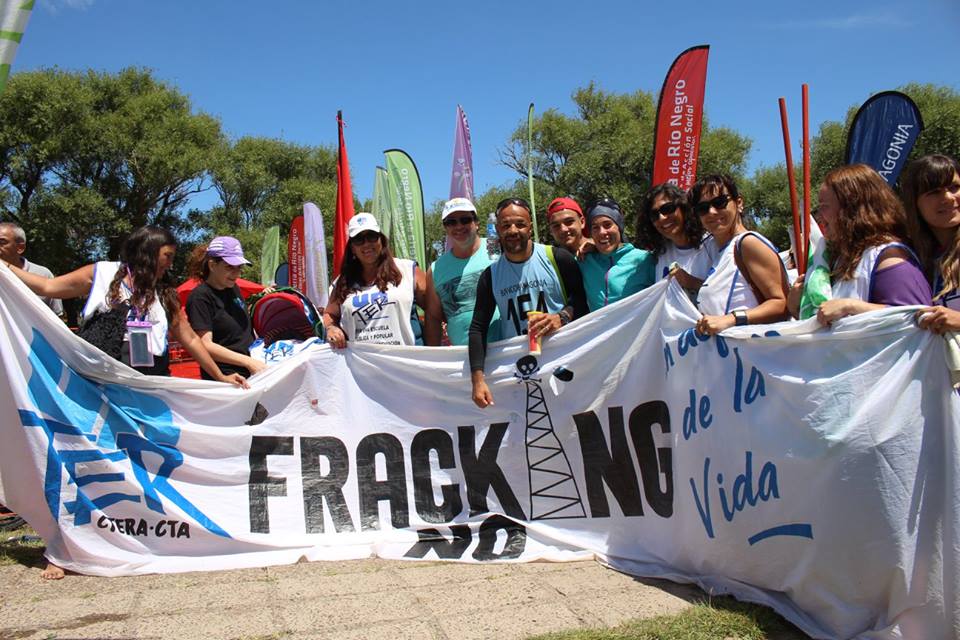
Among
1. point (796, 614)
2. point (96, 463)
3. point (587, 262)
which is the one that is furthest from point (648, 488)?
point (96, 463)

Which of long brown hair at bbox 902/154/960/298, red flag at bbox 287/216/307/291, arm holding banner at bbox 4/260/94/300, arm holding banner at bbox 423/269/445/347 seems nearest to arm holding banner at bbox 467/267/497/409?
arm holding banner at bbox 423/269/445/347

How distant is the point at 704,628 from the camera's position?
2773mm

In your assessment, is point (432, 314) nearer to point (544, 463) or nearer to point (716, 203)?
point (544, 463)

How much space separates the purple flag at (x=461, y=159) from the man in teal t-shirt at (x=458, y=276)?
595 centimetres

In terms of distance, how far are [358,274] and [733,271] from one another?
2258 millimetres

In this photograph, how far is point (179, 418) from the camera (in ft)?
13.6

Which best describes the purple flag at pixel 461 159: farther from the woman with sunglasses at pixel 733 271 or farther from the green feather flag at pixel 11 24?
the green feather flag at pixel 11 24

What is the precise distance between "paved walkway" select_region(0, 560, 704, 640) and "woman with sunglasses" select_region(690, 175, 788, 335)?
1.31 meters

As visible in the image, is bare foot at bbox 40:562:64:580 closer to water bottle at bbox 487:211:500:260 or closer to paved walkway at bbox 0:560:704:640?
paved walkway at bbox 0:560:704:640

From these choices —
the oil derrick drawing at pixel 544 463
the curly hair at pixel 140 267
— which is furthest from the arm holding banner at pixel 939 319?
the curly hair at pixel 140 267

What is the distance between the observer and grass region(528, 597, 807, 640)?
273cm

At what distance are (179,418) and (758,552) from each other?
3.23 m

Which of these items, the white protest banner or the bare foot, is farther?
the bare foot

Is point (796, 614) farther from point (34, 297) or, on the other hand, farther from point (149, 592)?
point (34, 297)
